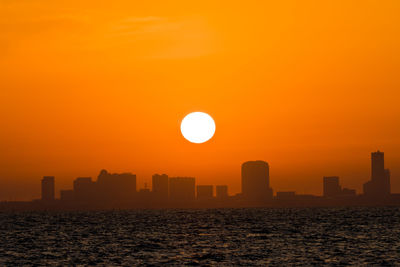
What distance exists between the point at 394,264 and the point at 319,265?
29.1ft

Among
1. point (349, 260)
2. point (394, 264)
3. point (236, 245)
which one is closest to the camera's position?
point (394, 264)

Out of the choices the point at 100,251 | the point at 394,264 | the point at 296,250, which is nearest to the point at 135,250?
the point at 100,251

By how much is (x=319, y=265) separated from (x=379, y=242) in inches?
1317

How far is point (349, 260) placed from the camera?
274 feet

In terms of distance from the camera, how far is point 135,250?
100m

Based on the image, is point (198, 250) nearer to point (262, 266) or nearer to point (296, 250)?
point (296, 250)

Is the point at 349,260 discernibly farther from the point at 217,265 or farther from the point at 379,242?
the point at 379,242

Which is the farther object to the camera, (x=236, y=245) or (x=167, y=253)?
(x=236, y=245)

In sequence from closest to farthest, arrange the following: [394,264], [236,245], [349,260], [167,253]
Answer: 1. [394,264]
2. [349,260]
3. [167,253]
4. [236,245]

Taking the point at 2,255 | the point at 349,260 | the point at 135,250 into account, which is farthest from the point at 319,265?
the point at 2,255

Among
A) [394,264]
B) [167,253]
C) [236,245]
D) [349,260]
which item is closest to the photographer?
[394,264]

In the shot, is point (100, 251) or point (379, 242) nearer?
point (100, 251)

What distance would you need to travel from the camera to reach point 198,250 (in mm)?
99375

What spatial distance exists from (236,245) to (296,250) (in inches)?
548
